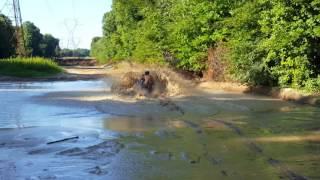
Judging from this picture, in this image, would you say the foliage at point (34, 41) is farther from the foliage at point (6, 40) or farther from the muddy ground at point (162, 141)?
the muddy ground at point (162, 141)

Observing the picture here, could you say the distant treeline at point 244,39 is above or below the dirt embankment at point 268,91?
above

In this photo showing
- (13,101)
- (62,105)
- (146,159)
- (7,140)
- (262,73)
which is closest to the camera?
(146,159)

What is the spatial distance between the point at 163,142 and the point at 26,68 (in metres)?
50.9

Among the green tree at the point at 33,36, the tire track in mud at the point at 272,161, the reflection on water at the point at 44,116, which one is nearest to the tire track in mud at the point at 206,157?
the tire track in mud at the point at 272,161

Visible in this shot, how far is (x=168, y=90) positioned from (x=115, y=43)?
57261 mm

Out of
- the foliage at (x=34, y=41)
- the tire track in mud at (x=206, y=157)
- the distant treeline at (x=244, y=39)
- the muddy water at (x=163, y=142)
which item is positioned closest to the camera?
the muddy water at (x=163, y=142)

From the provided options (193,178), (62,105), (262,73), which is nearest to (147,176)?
(193,178)

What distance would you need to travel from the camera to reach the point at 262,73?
29.2 meters

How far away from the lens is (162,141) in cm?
1357

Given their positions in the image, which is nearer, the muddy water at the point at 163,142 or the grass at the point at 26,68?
the muddy water at the point at 163,142

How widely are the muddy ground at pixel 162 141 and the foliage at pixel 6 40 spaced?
6750 centimetres

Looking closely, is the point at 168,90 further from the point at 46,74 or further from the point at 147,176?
the point at 46,74

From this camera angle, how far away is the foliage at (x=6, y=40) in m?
87.9

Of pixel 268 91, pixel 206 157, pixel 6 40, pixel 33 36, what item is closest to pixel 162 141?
pixel 206 157
